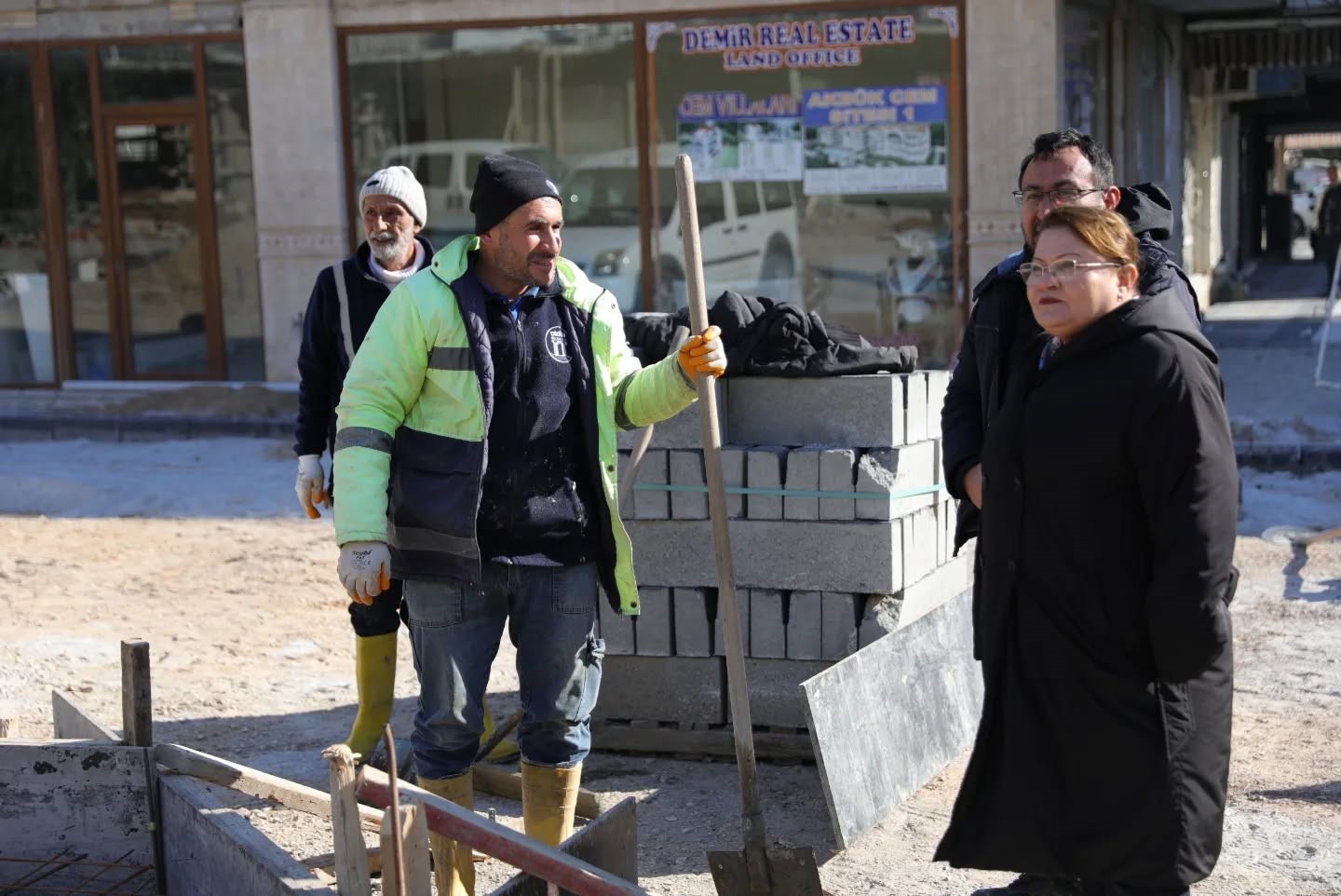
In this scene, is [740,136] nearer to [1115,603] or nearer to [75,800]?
[75,800]

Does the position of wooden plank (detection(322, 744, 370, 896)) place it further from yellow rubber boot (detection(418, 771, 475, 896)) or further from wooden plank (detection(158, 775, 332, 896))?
yellow rubber boot (detection(418, 771, 475, 896))

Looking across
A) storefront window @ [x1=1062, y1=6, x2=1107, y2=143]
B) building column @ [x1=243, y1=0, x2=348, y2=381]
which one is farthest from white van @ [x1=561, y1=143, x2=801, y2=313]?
storefront window @ [x1=1062, y1=6, x2=1107, y2=143]

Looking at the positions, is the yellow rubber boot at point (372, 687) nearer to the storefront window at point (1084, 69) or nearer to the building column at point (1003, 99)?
the building column at point (1003, 99)

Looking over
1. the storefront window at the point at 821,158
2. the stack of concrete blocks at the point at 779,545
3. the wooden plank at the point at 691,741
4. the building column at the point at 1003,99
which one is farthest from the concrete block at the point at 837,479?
the storefront window at the point at 821,158

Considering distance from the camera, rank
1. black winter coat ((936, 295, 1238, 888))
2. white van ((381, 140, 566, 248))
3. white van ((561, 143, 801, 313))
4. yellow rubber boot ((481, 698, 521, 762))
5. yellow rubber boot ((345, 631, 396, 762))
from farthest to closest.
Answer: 1. white van ((381, 140, 566, 248))
2. white van ((561, 143, 801, 313))
3. yellow rubber boot ((481, 698, 521, 762))
4. yellow rubber boot ((345, 631, 396, 762))
5. black winter coat ((936, 295, 1238, 888))

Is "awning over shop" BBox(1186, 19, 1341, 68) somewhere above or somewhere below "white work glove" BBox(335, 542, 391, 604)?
above

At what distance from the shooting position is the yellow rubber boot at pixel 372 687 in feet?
17.5

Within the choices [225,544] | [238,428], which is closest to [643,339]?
[225,544]

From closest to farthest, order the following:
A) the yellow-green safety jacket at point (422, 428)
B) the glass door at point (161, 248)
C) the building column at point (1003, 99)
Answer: the yellow-green safety jacket at point (422, 428) < the building column at point (1003, 99) < the glass door at point (161, 248)

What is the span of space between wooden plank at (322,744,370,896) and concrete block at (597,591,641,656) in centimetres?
219

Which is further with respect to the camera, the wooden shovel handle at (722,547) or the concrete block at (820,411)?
the concrete block at (820,411)

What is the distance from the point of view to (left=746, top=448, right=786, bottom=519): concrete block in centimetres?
550

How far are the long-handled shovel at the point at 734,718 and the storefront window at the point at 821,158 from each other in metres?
8.17

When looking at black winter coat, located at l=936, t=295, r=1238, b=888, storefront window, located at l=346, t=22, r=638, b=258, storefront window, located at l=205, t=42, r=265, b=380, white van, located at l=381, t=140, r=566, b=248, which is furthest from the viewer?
storefront window, located at l=205, t=42, r=265, b=380
